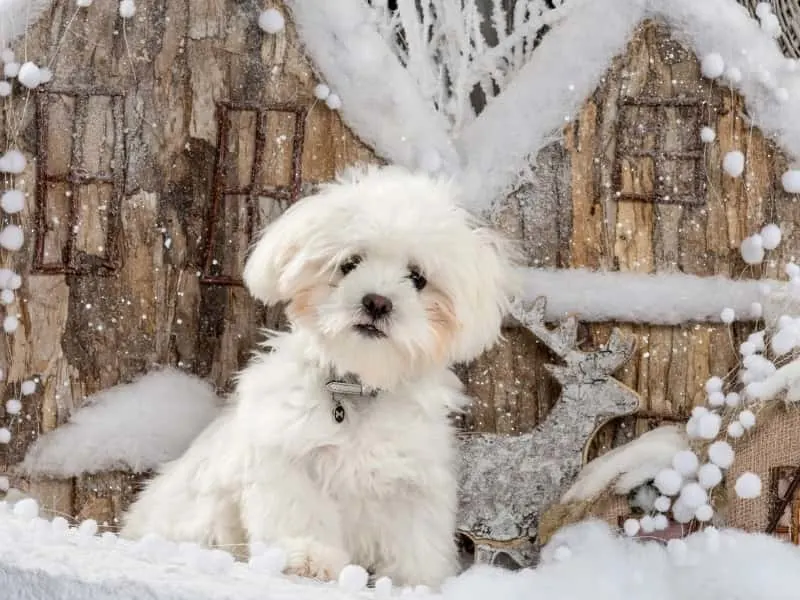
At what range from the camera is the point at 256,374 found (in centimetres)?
193

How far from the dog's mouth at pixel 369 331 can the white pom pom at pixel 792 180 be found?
1.02 m

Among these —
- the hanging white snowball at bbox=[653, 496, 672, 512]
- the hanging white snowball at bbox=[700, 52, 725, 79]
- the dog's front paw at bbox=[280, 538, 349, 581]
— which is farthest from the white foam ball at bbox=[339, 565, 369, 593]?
the hanging white snowball at bbox=[700, 52, 725, 79]

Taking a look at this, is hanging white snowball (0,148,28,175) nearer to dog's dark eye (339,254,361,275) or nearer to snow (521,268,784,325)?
dog's dark eye (339,254,361,275)

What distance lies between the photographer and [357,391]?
1.86 meters

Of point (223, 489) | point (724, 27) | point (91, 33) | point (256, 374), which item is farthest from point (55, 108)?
point (724, 27)

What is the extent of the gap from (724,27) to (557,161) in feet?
1.51

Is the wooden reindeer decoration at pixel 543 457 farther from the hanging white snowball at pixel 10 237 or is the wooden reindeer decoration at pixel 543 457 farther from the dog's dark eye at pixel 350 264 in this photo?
the hanging white snowball at pixel 10 237

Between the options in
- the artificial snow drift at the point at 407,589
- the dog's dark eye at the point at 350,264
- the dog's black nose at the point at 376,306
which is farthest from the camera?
the dog's dark eye at the point at 350,264

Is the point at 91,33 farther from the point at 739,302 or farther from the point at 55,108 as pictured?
the point at 739,302

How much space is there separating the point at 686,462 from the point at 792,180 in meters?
0.69

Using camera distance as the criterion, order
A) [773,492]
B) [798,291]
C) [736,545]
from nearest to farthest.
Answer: [736,545] → [773,492] → [798,291]

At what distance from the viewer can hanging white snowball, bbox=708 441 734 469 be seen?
1848 mm

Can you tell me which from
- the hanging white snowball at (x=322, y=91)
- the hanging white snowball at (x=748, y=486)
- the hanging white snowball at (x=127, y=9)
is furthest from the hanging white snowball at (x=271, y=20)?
the hanging white snowball at (x=748, y=486)

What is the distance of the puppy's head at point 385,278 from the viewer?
5.61 feet
